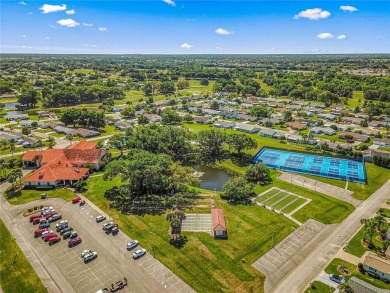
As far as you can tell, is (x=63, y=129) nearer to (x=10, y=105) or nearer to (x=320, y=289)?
(x=10, y=105)

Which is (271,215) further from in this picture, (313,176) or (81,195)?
(81,195)

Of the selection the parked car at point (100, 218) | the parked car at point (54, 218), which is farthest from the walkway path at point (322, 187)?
the parked car at point (54, 218)

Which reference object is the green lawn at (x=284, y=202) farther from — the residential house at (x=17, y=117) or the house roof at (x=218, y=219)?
the residential house at (x=17, y=117)

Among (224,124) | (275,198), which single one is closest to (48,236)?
(275,198)

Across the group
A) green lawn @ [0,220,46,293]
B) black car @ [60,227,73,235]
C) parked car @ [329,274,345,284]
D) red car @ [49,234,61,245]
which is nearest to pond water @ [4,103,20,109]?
green lawn @ [0,220,46,293]

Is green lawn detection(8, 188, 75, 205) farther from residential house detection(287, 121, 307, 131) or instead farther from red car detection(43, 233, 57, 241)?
residential house detection(287, 121, 307, 131)
